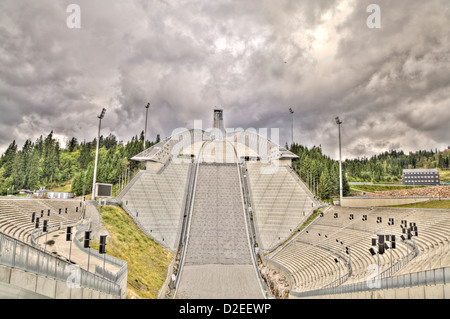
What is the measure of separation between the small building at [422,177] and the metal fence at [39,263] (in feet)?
349

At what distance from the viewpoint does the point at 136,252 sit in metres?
26.5

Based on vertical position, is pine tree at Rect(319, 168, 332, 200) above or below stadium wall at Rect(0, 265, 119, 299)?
above

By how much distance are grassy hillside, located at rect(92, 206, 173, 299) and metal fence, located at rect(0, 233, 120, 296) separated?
24.5 feet

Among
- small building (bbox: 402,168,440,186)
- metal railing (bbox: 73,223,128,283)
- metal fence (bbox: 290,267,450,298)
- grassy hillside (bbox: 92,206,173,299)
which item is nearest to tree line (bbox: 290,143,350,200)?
grassy hillside (bbox: 92,206,173,299)

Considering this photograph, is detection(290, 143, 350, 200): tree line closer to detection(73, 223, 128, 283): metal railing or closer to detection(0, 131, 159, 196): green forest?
detection(0, 131, 159, 196): green forest

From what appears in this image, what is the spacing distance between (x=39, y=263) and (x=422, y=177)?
360 ft

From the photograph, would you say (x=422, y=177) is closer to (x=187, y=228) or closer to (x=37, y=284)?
(x=187, y=228)

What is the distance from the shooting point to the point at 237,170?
2064 inches

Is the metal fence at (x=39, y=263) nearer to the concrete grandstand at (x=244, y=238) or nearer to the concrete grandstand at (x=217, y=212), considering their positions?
the concrete grandstand at (x=244, y=238)

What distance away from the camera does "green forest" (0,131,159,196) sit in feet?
219
